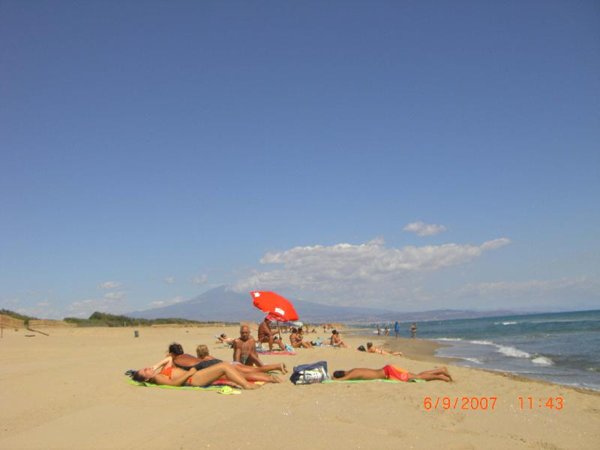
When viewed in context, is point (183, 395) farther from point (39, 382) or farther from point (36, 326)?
point (36, 326)

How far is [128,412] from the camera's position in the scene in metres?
6.03

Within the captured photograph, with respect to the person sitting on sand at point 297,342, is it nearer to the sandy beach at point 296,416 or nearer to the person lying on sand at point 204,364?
the person lying on sand at point 204,364

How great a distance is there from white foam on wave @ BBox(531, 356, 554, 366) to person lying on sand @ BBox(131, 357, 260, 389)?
12129 millimetres

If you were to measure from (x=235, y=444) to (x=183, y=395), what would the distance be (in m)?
2.74

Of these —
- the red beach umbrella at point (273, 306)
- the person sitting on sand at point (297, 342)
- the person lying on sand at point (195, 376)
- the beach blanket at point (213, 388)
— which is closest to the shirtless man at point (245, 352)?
the person lying on sand at point (195, 376)

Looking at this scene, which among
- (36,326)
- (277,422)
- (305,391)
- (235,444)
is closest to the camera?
(235,444)

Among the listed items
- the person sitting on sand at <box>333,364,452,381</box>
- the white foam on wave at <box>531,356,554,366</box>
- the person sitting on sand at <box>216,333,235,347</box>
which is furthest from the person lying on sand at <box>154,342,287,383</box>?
the white foam on wave at <box>531,356,554,366</box>

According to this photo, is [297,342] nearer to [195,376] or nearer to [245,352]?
[245,352]

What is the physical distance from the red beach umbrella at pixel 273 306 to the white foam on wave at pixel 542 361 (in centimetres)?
832

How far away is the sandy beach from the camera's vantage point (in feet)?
15.8

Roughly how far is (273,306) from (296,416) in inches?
396

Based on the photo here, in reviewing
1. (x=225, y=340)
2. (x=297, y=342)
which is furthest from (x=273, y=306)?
(x=225, y=340)

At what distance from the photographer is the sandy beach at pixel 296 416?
15.8 feet

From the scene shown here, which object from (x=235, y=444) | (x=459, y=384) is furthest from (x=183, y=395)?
(x=459, y=384)
